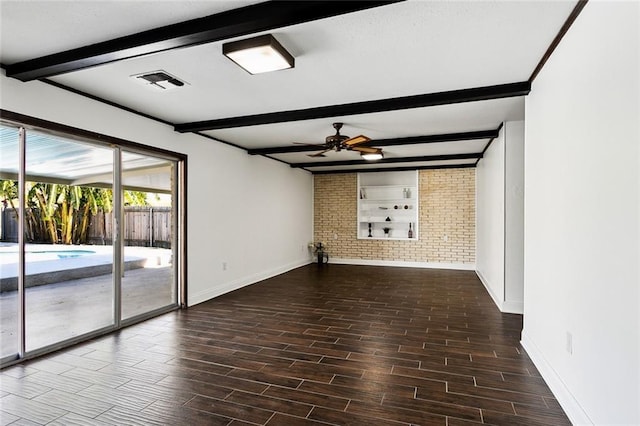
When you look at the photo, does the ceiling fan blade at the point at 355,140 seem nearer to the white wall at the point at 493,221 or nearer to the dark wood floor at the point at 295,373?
the white wall at the point at 493,221

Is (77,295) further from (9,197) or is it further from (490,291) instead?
(490,291)

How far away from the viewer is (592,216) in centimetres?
186

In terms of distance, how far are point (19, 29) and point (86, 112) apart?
1.30 m

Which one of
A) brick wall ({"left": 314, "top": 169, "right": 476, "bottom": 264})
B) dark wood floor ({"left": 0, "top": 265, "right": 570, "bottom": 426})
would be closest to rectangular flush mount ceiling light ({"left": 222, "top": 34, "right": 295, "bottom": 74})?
dark wood floor ({"left": 0, "top": 265, "right": 570, "bottom": 426})

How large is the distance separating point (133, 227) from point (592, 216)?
5.53m

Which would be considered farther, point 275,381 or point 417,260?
point 417,260

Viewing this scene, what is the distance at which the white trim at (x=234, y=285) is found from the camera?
502 cm

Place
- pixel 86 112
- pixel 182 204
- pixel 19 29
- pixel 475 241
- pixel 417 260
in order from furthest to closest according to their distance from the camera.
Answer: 1. pixel 417 260
2. pixel 475 241
3. pixel 182 204
4. pixel 86 112
5. pixel 19 29

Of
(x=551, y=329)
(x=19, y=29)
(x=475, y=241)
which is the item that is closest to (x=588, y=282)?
(x=551, y=329)

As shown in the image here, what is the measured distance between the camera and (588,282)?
191cm

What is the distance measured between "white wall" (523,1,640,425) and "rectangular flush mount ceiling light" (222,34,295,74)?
1845mm

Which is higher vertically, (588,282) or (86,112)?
(86,112)

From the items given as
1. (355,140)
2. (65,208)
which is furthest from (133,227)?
(355,140)

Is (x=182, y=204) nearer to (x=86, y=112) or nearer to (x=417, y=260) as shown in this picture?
(x=86, y=112)
